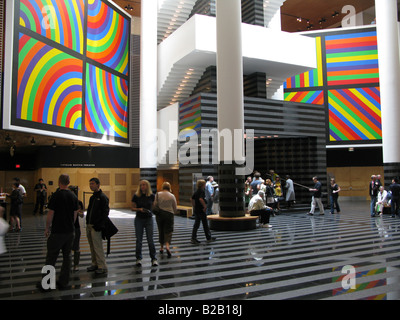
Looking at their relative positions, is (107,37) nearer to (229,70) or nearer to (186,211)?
(229,70)

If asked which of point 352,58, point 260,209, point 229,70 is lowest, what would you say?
point 260,209

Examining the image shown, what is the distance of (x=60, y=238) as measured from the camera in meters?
4.37

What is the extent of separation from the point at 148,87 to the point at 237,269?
11548mm

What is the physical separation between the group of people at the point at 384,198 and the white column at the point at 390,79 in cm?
215

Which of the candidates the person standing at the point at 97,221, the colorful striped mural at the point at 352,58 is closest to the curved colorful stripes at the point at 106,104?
the person standing at the point at 97,221

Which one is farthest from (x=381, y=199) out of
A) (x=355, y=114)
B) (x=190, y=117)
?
(x=355, y=114)

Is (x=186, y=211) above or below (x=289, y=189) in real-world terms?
below

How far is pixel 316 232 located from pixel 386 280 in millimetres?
4252

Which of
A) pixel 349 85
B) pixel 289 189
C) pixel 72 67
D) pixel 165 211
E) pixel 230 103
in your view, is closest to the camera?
pixel 165 211

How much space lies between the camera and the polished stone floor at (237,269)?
4.13m

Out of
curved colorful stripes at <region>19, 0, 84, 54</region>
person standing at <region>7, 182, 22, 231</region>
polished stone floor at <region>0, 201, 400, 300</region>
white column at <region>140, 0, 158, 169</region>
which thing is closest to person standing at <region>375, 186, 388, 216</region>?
polished stone floor at <region>0, 201, 400, 300</region>

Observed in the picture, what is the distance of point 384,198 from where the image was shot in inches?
470
